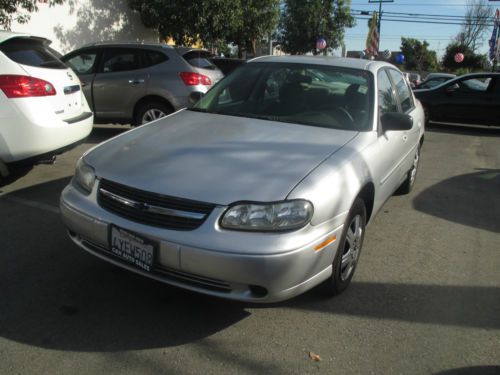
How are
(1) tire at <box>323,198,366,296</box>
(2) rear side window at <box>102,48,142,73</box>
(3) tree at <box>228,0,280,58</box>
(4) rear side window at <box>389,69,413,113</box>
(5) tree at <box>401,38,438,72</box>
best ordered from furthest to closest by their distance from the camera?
(5) tree at <box>401,38,438,72</box> → (3) tree at <box>228,0,280,58</box> → (2) rear side window at <box>102,48,142,73</box> → (4) rear side window at <box>389,69,413,113</box> → (1) tire at <box>323,198,366,296</box>

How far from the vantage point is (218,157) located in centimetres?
298

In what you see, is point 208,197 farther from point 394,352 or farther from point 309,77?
point 309,77

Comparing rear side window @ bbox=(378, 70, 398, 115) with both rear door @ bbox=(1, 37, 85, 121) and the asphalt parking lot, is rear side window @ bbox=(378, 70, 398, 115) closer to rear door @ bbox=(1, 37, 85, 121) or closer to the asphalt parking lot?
the asphalt parking lot

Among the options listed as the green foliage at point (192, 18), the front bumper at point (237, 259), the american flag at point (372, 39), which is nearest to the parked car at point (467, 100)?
the green foliage at point (192, 18)

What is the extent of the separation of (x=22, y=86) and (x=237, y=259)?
3.20m

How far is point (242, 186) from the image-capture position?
8.69 ft

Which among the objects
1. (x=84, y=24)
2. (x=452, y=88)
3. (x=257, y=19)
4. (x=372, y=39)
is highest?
(x=257, y=19)

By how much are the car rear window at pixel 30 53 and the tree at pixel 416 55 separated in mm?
77327

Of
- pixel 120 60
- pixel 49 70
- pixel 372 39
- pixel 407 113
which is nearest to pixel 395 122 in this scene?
pixel 407 113

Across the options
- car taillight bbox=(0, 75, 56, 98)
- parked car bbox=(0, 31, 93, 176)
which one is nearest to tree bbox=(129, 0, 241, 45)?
parked car bbox=(0, 31, 93, 176)

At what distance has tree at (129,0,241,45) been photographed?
46.7ft

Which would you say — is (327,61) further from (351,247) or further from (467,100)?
(467,100)

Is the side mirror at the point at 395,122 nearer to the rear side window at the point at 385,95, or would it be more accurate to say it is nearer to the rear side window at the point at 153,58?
the rear side window at the point at 385,95

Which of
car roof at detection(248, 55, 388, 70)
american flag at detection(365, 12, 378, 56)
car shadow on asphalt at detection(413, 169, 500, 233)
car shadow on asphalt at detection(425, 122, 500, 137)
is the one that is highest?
american flag at detection(365, 12, 378, 56)
